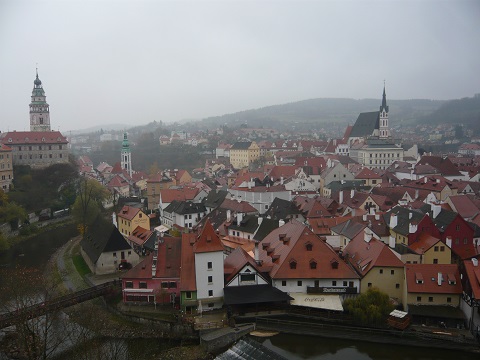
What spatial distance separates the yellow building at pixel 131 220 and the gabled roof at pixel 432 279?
80.3 feet

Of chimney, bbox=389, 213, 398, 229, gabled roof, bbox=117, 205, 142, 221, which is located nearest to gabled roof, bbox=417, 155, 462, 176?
chimney, bbox=389, 213, 398, 229

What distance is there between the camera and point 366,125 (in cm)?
10700

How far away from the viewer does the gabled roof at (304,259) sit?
89.3 ft

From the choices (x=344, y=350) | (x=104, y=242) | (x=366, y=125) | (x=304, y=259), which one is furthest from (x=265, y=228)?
(x=366, y=125)

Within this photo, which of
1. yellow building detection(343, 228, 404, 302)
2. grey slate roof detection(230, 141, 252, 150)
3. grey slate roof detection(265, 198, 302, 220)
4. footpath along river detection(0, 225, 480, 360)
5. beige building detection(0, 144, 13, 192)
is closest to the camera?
footpath along river detection(0, 225, 480, 360)

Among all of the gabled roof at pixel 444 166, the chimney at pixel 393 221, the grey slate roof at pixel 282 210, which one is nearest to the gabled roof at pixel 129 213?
the grey slate roof at pixel 282 210

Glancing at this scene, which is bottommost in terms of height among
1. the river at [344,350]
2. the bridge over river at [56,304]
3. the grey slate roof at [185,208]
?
the river at [344,350]

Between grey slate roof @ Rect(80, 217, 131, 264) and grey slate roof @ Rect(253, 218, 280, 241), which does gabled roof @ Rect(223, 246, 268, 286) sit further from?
grey slate roof @ Rect(80, 217, 131, 264)

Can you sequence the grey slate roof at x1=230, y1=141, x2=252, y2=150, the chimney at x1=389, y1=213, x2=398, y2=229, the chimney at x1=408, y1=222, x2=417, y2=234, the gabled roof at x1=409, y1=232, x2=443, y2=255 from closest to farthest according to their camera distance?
the gabled roof at x1=409, y1=232, x2=443, y2=255 → the chimney at x1=408, y1=222, x2=417, y2=234 → the chimney at x1=389, y1=213, x2=398, y2=229 → the grey slate roof at x1=230, y1=141, x2=252, y2=150

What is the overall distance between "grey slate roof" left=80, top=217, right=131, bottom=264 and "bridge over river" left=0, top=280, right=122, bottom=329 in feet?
13.6

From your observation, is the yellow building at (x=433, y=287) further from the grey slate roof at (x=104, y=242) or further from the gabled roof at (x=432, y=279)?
the grey slate roof at (x=104, y=242)

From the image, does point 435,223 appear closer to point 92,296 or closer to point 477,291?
point 477,291

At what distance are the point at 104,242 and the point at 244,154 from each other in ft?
230

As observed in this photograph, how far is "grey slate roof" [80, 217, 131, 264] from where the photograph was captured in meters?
34.6
